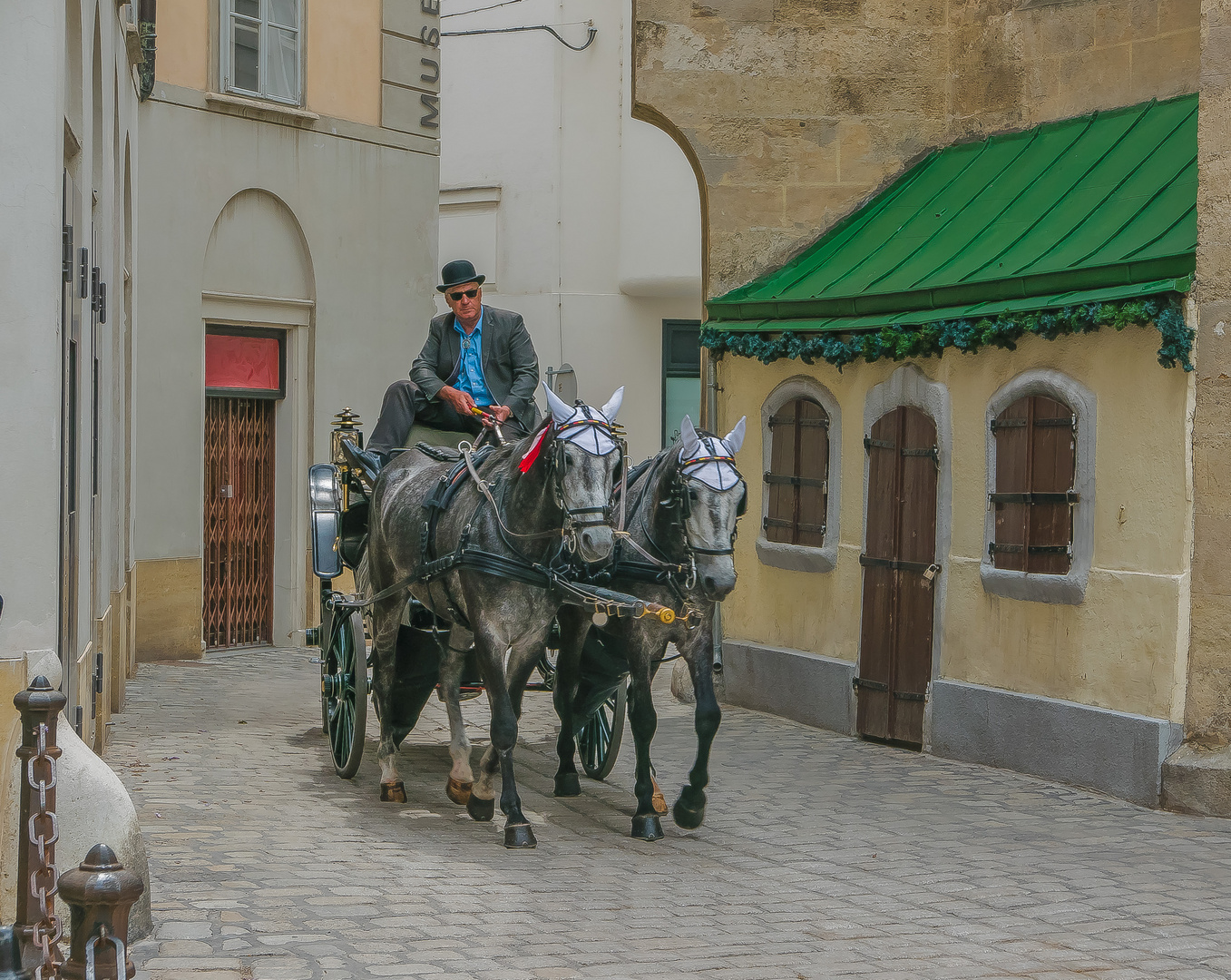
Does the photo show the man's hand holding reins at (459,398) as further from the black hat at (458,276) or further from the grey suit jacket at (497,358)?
the black hat at (458,276)

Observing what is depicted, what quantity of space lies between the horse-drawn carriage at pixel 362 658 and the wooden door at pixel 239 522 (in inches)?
222

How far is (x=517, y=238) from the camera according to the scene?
24.3 m

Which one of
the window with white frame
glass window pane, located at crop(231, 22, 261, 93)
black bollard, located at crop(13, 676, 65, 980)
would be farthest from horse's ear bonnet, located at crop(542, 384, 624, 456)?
glass window pane, located at crop(231, 22, 261, 93)

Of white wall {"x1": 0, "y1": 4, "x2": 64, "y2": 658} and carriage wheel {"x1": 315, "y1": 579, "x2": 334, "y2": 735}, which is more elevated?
white wall {"x1": 0, "y1": 4, "x2": 64, "y2": 658}

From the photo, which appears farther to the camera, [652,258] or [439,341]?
[652,258]

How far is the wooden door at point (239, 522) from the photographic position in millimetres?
15867

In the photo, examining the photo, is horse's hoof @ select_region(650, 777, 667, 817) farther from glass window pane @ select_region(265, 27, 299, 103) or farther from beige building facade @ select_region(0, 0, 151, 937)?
glass window pane @ select_region(265, 27, 299, 103)

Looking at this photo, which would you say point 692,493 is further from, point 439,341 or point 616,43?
point 616,43

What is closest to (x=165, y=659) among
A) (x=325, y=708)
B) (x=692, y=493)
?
(x=325, y=708)

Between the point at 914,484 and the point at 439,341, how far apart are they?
3.54 m

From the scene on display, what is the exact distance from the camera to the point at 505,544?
7816 millimetres

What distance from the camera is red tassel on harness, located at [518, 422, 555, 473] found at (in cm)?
759

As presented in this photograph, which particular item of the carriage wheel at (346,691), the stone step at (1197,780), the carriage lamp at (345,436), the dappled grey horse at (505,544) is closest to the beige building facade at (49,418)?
the carriage wheel at (346,691)

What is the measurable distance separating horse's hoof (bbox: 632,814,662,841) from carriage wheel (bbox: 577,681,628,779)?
1.13m
